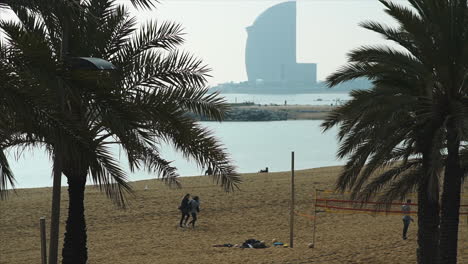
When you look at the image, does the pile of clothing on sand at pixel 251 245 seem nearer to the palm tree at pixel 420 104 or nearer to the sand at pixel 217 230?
the sand at pixel 217 230

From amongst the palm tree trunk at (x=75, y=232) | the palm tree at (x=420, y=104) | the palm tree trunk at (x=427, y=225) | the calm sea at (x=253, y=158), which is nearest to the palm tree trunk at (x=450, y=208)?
the palm tree at (x=420, y=104)

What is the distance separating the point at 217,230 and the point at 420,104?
9811mm

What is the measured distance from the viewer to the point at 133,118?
21.7 feet

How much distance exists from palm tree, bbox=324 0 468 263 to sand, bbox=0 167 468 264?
3224mm

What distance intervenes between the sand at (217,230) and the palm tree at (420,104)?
10.6ft

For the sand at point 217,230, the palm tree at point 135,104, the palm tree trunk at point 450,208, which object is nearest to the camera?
the palm tree at point 135,104

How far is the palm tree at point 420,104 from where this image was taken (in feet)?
34.6

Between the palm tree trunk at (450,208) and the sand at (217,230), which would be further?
the sand at (217,230)

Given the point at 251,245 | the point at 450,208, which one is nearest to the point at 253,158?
the point at 251,245

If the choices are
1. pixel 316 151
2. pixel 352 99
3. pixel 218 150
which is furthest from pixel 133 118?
pixel 316 151

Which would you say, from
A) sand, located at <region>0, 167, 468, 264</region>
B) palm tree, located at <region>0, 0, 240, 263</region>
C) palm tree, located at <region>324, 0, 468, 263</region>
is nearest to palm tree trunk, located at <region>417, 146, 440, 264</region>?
palm tree, located at <region>324, 0, 468, 263</region>

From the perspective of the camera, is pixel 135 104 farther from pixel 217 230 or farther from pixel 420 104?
pixel 217 230

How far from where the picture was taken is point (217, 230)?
1964 cm

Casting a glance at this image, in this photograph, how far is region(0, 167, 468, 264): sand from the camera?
15219 millimetres
